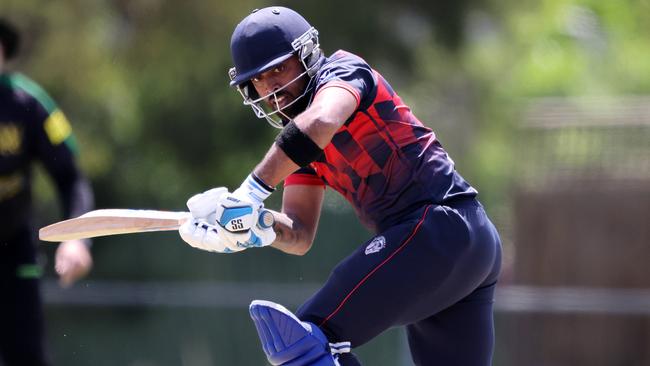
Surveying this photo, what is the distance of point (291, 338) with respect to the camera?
11.1ft

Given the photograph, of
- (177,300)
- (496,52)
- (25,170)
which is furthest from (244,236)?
(496,52)

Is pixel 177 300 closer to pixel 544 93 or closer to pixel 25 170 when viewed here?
pixel 25 170

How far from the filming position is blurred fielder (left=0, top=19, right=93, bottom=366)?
5.34 meters

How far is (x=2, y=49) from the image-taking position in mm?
5785

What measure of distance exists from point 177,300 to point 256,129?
185 centimetres

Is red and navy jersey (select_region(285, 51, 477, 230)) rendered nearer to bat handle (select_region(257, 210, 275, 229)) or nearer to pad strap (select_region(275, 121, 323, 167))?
pad strap (select_region(275, 121, 323, 167))

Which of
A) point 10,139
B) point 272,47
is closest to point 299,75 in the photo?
point 272,47

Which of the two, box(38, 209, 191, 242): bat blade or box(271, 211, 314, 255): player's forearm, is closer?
box(38, 209, 191, 242): bat blade

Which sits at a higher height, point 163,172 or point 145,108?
point 145,108

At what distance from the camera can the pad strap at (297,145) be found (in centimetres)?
344

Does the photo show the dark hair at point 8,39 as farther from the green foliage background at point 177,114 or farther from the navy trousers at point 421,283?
the green foliage background at point 177,114

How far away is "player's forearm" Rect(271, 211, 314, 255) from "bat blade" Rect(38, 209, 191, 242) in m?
0.44

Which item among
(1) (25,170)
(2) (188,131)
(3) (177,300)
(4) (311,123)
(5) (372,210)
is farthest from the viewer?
(2) (188,131)

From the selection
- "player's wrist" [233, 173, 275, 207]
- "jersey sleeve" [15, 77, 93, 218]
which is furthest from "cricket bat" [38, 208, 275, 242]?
"jersey sleeve" [15, 77, 93, 218]
